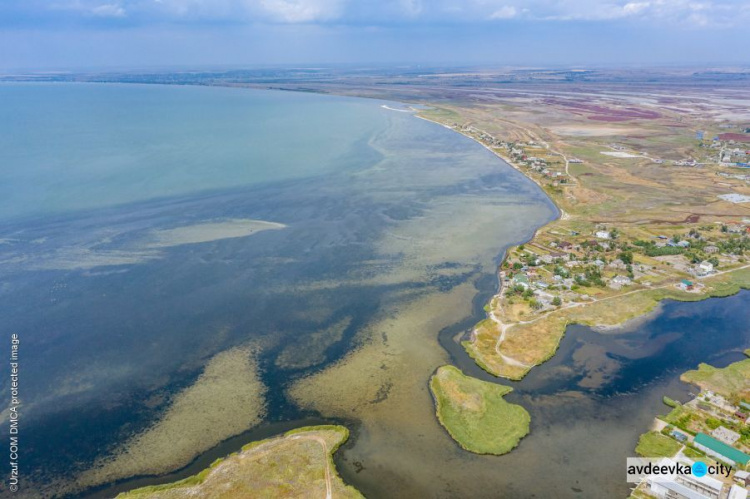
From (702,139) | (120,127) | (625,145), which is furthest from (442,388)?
(120,127)

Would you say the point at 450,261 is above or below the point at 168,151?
below

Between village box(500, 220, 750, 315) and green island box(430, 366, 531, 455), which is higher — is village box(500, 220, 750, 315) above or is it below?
above

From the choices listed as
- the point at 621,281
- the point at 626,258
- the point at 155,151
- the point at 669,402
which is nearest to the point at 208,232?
the point at 621,281

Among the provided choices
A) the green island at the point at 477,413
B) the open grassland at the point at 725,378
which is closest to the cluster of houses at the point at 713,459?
the open grassland at the point at 725,378

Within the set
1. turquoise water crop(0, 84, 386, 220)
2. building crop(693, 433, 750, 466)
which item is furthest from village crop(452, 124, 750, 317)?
turquoise water crop(0, 84, 386, 220)

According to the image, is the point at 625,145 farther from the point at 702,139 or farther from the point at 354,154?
the point at 354,154

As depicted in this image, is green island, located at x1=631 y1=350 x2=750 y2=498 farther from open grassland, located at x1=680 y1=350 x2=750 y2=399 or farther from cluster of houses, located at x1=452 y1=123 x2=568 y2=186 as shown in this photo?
cluster of houses, located at x1=452 y1=123 x2=568 y2=186

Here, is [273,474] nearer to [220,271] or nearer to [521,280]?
[220,271]
